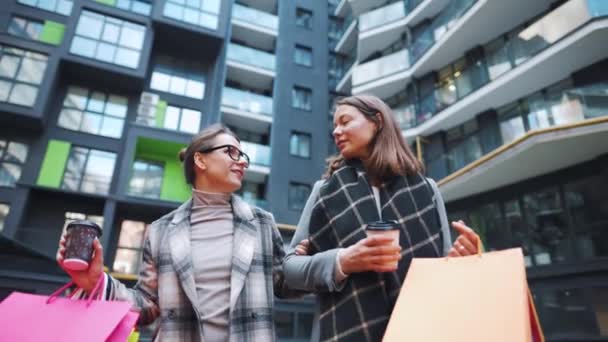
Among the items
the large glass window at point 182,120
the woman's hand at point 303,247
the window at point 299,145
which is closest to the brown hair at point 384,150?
the woman's hand at point 303,247

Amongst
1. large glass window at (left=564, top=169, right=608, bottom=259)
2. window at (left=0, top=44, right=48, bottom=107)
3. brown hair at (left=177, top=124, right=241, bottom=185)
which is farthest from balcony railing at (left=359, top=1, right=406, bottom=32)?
brown hair at (left=177, top=124, right=241, bottom=185)

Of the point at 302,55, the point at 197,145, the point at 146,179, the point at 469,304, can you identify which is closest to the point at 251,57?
the point at 302,55

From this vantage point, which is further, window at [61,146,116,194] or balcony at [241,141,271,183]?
balcony at [241,141,271,183]

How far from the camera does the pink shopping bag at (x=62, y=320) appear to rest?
158cm

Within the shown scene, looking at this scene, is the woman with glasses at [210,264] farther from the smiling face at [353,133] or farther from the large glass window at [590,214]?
the large glass window at [590,214]

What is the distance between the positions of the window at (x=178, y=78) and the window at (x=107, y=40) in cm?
163

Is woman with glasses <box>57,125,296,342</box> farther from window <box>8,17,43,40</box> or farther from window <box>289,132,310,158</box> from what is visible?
window <box>8,17,43,40</box>

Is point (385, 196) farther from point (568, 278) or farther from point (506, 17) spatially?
point (506, 17)

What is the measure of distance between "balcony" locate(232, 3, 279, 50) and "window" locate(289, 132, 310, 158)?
21.5 ft

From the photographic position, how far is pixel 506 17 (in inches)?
561

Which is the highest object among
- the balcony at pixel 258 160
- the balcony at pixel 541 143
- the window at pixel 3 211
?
the balcony at pixel 258 160

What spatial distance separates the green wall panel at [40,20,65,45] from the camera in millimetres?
16828

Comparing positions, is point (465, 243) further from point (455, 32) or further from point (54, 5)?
point (54, 5)

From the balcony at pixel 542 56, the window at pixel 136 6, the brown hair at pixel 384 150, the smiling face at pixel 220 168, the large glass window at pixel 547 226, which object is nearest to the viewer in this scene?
the brown hair at pixel 384 150
